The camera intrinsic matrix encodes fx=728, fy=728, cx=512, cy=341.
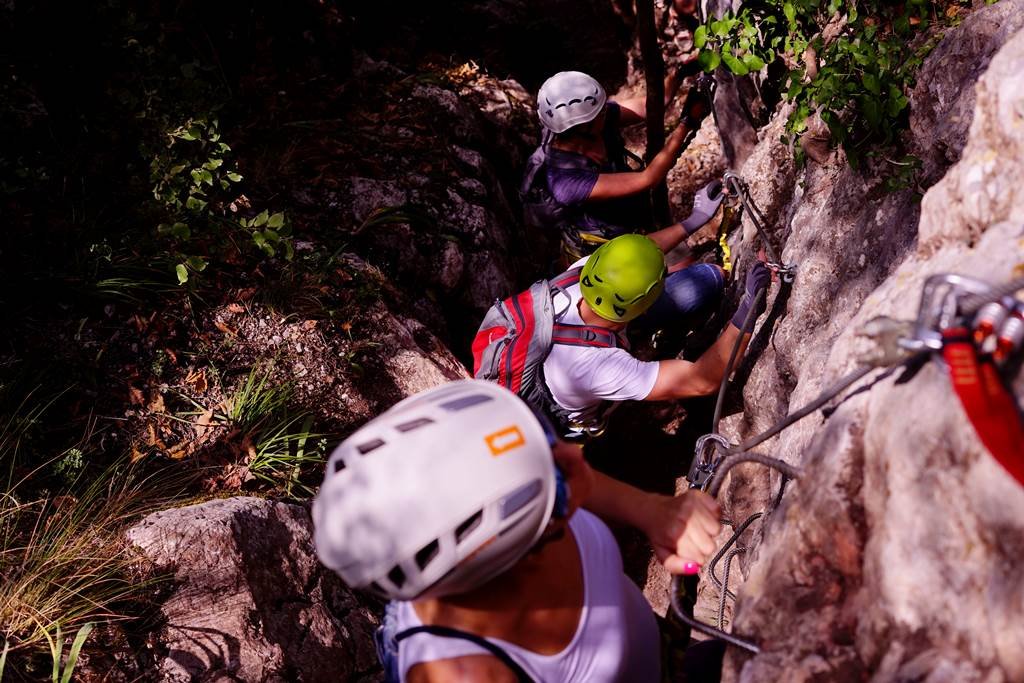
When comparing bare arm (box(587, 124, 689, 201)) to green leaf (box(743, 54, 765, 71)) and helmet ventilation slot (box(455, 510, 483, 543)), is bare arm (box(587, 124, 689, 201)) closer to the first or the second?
green leaf (box(743, 54, 765, 71))

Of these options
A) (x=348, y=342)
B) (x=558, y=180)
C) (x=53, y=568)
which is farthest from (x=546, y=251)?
(x=53, y=568)

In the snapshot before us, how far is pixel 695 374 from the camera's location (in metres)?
3.80

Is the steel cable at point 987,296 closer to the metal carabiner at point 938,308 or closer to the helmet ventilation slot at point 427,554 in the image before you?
the metal carabiner at point 938,308

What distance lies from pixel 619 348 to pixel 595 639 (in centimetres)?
227

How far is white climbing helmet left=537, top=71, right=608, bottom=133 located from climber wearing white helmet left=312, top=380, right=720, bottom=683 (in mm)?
3466

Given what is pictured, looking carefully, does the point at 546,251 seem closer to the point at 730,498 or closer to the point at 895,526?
the point at 730,498

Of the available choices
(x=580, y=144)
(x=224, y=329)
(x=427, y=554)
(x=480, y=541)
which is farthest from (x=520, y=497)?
(x=580, y=144)

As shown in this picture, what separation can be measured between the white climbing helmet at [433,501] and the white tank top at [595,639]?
0.14 metres

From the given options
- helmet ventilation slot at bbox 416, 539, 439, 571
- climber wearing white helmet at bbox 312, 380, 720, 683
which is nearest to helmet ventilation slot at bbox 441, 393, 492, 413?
climber wearing white helmet at bbox 312, 380, 720, 683

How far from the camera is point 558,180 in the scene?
502 cm

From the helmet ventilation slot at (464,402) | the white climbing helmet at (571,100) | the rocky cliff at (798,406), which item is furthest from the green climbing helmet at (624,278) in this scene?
the helmet ventilation slot at (464,402)

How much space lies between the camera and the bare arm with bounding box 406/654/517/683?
1.62 m

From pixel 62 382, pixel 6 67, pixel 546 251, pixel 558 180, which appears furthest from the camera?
pixel 546 251

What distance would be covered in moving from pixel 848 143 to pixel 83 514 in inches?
150
